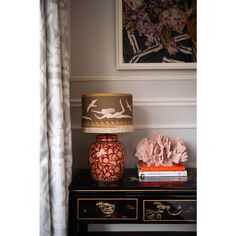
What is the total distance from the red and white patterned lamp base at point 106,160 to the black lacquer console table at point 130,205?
12cm

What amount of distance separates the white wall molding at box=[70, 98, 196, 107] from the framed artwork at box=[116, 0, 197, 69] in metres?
0.22

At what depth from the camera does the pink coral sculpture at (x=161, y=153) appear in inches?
70.7

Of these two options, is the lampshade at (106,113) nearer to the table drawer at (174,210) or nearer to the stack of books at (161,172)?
the stack of books at (161,172)

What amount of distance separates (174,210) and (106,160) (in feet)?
1.47

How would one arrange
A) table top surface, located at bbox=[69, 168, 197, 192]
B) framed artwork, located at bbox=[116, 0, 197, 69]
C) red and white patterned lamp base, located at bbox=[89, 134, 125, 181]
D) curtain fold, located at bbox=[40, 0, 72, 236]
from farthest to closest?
framed artwork, located at bbox=[116, 0, 197, 69], red and white patterned lamp base, located at bbox=[89, 134, 125, 181], table top surface, located at bbox=[69, 168, 197, 192], curtain fold, located at bbox=[40, 0, 72, 236]

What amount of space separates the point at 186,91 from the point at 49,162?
42.5 inches

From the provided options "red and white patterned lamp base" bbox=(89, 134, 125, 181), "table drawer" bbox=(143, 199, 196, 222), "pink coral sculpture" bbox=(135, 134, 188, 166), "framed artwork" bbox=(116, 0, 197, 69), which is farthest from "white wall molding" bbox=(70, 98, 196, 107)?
"table drawer" bbox=(143, 199, 196, 222)

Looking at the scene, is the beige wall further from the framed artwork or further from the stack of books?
the stack of books

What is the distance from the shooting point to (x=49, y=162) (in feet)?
4.98

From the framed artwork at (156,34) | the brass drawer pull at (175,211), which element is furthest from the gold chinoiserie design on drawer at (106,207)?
the framed artwork at (156,34)

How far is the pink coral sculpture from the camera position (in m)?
1.80

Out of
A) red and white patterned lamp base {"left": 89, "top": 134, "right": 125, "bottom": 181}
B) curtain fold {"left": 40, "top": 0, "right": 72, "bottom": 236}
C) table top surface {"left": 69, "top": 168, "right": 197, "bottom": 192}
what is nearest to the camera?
curtain fold {"left": 40, "top": 0, "right": 72, "bottom": 236}
